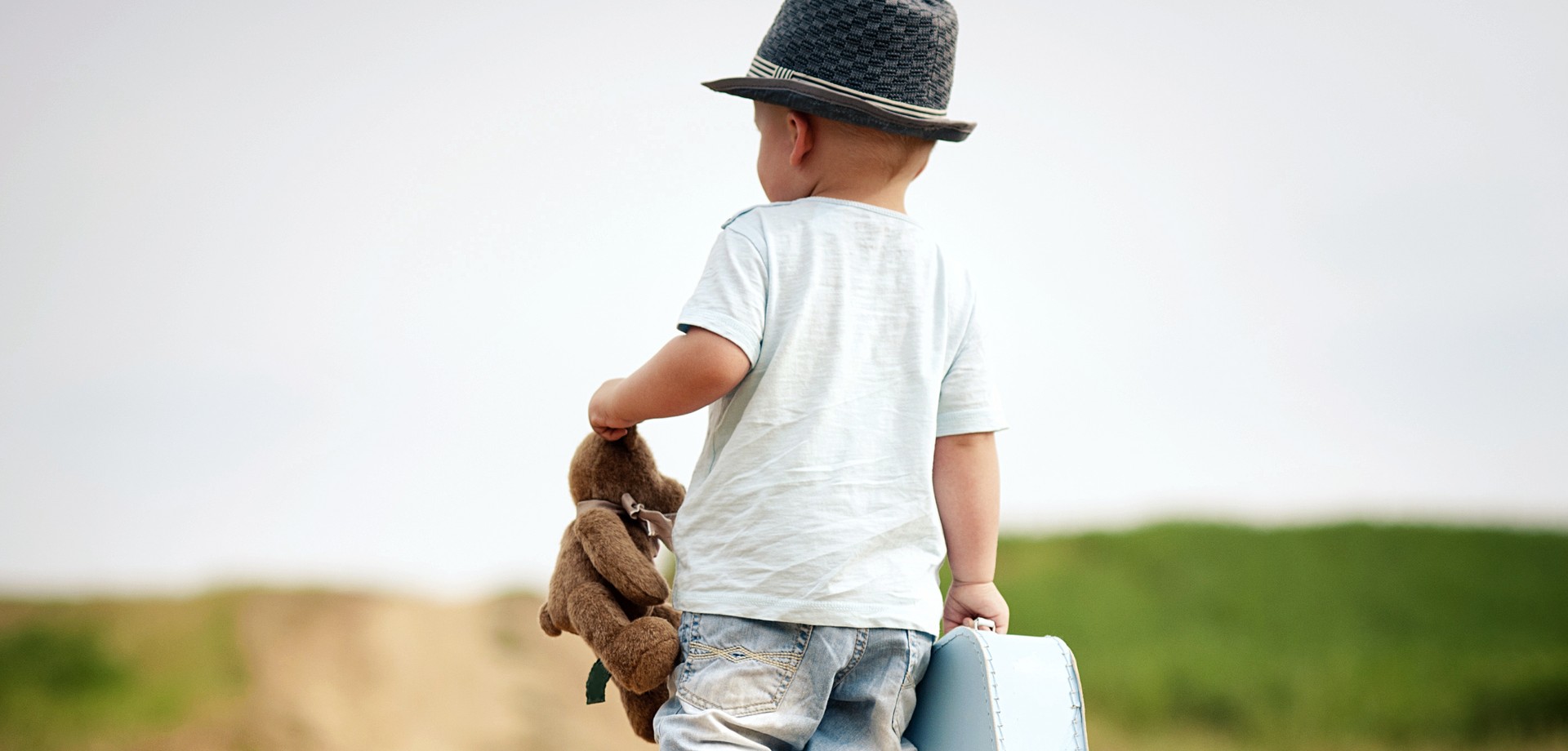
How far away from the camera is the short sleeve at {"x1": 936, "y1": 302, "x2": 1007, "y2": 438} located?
1355 mm

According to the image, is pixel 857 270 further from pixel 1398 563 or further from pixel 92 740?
pixel 1398 563

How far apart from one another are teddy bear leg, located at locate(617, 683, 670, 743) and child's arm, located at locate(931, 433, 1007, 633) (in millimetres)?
372

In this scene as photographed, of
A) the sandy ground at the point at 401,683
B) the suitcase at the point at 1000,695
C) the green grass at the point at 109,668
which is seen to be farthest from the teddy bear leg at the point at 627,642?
the green grass at the point at 109,668

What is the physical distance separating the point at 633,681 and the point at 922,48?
0.77 metres

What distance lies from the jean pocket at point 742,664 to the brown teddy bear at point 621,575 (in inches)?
1.9

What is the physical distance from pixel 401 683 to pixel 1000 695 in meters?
4.77

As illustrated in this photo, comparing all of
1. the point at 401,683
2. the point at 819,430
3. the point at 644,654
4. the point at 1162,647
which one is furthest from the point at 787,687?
the point at 1162,647

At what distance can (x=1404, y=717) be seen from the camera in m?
6.06

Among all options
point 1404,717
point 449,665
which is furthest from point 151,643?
point 1404,717

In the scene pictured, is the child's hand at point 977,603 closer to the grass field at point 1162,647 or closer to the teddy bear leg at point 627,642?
the teddy bear leg at point 627,642

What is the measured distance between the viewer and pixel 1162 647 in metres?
6.07

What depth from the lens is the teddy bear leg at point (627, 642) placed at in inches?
48.7

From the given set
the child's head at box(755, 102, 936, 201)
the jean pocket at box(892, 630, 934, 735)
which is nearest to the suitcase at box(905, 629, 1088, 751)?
the jean pocket at box(892, 630, 934, 735)

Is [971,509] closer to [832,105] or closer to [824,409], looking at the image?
[824,409]
